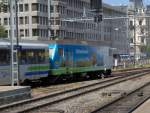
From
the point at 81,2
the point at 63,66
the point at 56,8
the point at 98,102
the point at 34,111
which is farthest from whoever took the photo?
the point at 81,2

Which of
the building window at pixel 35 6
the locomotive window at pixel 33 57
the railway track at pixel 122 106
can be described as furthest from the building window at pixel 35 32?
the railway track at pixel 122 106

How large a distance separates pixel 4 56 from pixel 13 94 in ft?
21.9

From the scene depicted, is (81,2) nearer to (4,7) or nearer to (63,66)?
(63,66)

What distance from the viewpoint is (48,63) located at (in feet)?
114

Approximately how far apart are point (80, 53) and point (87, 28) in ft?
314

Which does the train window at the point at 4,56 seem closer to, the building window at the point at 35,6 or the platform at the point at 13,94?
the platform at the point at 13,94

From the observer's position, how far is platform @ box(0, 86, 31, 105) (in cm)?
2131

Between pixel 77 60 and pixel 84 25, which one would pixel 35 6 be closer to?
pixel 84 25

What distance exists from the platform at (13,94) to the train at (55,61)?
4801 millimetres

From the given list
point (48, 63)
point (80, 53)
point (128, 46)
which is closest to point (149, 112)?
point (48, 63)

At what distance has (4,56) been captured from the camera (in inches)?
1133

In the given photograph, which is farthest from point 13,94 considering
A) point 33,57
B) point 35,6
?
point 35,6

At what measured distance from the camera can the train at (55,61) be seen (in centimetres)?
2930

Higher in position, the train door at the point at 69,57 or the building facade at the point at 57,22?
the building facade at the point at 57,22
